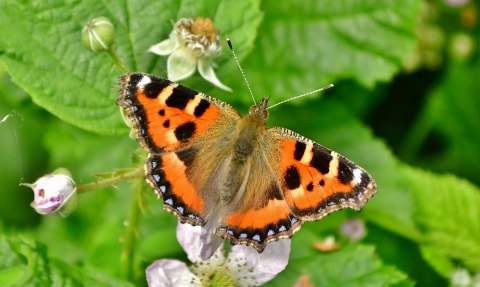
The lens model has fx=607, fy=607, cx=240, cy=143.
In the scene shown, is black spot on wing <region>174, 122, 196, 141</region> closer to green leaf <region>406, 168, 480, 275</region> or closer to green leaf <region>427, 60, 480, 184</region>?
green leaf <region>406, 168, 480, 275</region>

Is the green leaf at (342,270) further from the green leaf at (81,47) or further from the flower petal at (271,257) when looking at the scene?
the green leaf at (81,47)

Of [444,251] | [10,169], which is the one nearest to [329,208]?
[444,251]

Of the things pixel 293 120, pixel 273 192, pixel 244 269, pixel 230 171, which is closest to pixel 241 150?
pixel 230 171

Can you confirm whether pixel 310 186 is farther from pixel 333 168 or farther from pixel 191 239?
Answer: pixel 191 239

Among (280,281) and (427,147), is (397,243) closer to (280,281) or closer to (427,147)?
(427,147)

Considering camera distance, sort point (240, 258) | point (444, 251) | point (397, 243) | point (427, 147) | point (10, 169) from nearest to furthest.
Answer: point (240, 258)
point (444, 251)
point (397, 243)
point (10, 169)
point (427, 147)

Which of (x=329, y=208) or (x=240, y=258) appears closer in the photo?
(x=329, y=208)

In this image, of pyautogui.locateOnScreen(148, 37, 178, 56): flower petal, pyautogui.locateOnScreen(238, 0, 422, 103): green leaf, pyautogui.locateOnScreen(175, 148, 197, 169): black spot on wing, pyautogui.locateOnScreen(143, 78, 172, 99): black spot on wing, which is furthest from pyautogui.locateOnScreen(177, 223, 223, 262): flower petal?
pyautogui.locateOnScreen(238, 0, 422, 103): green leaf
